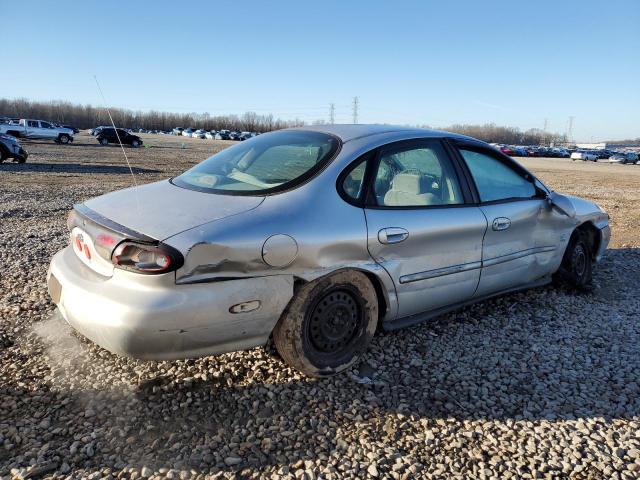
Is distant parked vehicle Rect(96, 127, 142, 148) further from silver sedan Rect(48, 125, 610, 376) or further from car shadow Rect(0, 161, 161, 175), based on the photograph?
silver sedan Rect(48, 125, 610, 376)

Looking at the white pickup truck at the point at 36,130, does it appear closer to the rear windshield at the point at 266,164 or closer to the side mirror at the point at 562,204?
the rear windshield at the point at 266,164

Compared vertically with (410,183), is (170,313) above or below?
below

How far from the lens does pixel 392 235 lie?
2965mm

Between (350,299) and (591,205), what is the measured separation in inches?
127

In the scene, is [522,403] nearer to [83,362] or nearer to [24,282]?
[83,362]

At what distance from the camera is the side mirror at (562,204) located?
4.18 meters

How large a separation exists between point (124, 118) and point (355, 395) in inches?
4825

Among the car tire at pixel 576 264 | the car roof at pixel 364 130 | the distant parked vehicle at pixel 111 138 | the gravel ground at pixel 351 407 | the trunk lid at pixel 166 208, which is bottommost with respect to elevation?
the gravel ground at pixel 351 407

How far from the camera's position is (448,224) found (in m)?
3.28

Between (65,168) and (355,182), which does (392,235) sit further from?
(65,168)

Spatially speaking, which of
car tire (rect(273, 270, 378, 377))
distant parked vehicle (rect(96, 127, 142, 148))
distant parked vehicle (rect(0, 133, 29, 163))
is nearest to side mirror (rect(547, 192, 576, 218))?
car tire (rect(273, 270, 378, 377))

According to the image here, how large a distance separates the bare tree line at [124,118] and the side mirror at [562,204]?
272ft

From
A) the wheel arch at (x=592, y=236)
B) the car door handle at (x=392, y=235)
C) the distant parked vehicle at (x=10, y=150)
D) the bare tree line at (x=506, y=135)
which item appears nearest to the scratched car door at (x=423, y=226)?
the car door handle at (x=392, y=235)

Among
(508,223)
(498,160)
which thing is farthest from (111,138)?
(508,223)
